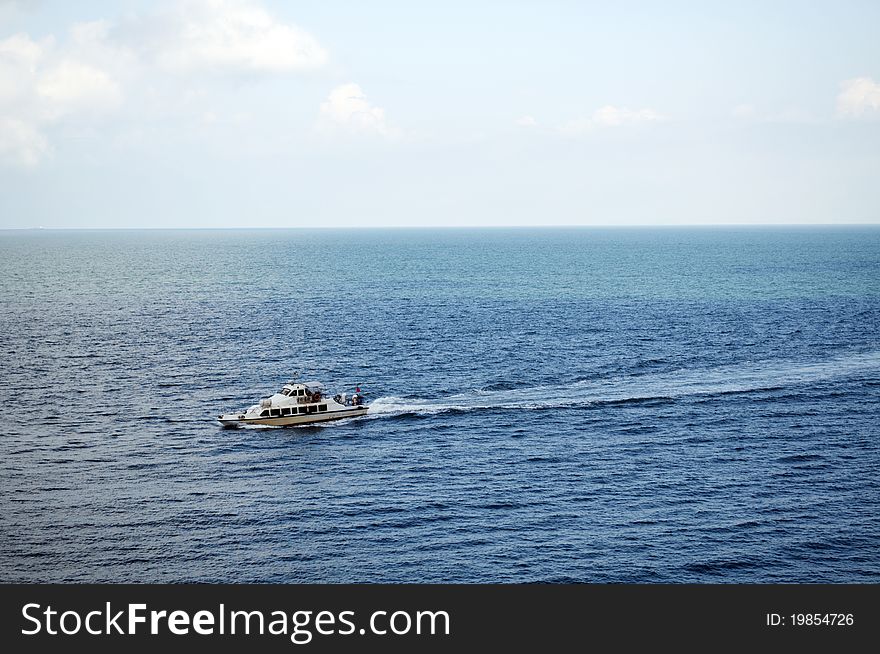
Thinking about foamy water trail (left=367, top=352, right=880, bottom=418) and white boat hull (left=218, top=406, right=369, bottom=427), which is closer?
white boat hull (left=218, top=406, right=369, bottom=427)

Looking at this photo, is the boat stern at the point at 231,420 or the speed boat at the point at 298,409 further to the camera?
the speed boat at the point at 298,409

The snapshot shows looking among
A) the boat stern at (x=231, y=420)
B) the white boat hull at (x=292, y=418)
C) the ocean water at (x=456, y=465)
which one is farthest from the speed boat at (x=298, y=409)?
the ocean water at (x=456, y=465)

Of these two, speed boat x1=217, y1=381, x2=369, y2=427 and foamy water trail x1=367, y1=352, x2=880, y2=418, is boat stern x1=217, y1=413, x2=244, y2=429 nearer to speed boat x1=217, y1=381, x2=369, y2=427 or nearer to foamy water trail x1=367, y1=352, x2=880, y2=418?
speed boat x1=217, y1=381, x2=369, y2=427

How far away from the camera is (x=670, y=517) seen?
86000mm

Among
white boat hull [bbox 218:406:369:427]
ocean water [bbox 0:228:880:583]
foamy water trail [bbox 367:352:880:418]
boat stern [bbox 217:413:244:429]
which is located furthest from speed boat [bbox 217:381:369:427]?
foamy water trail [bbox 367:352:880:418]

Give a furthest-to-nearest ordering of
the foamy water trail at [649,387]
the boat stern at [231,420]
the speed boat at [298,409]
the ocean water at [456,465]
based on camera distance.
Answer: the foamy water trail at [649,387], the speed boat at [298,409], the boat stern at [231,420], the ocean water at [456,465]

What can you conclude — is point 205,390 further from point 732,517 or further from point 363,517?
point 732,517

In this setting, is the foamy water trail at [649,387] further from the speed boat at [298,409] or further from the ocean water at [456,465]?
the speed boat at [298,409]

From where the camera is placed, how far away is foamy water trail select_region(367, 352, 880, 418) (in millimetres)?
126438

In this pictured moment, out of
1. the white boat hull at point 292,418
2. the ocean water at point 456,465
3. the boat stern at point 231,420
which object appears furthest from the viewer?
the white boat hull at point 292,418

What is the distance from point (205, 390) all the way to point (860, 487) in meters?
91.0

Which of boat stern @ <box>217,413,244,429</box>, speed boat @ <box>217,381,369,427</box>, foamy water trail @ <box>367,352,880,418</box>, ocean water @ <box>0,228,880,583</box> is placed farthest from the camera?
foamy water trail @ <box>367,352,880,418</box>

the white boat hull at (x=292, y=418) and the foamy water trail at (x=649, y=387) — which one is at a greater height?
the foamy water trail at (x=649, y=387)

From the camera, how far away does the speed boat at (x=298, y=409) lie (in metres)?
120
